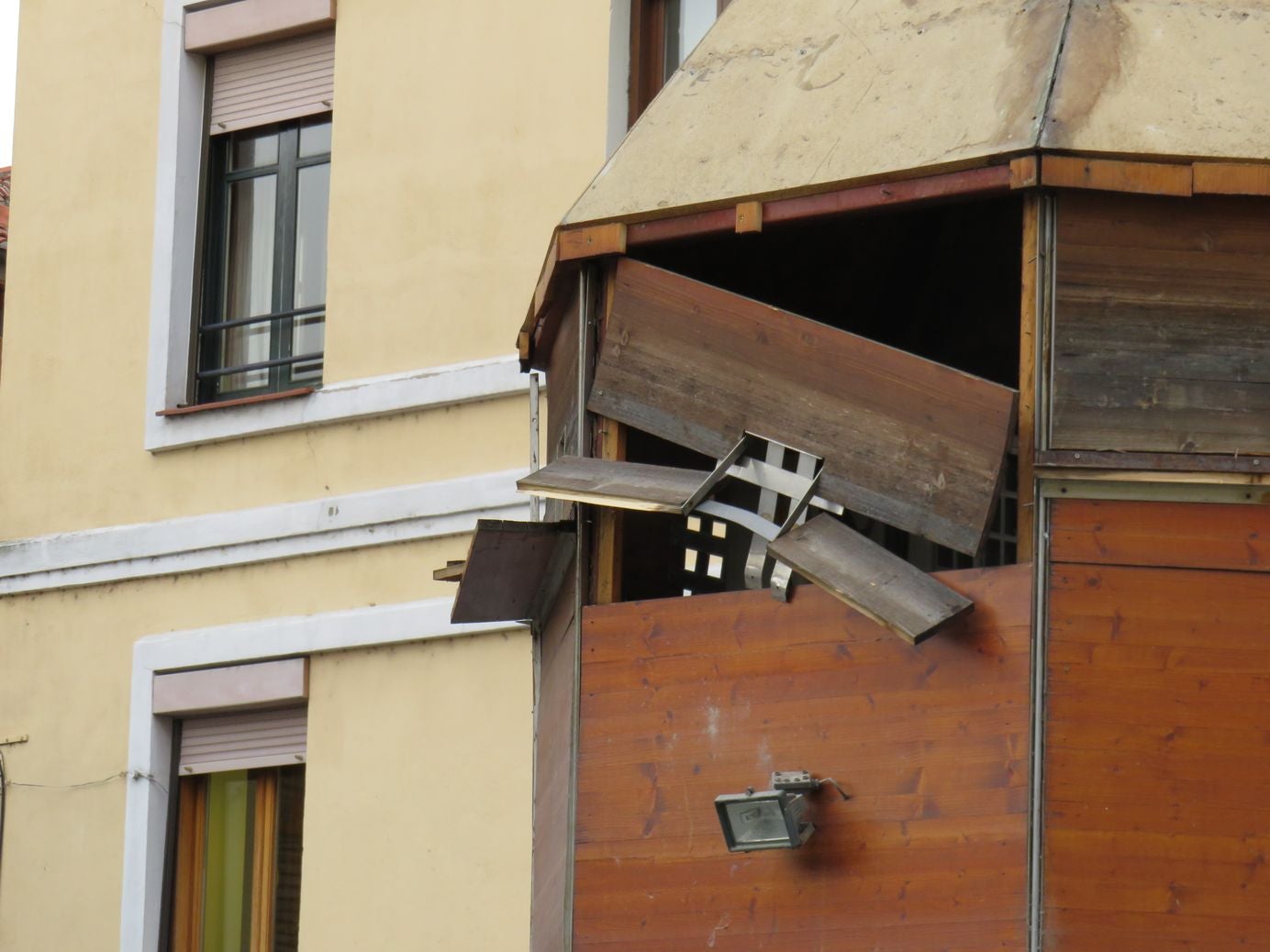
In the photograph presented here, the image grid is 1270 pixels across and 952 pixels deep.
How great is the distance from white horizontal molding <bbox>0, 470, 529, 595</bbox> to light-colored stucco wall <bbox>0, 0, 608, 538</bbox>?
0.29 ft

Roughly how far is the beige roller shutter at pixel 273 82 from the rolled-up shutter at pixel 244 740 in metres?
2.97

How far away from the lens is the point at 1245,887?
26.0 feet

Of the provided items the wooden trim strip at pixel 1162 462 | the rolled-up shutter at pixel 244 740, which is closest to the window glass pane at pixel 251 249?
the rolled-up shutter at pixel 244 740

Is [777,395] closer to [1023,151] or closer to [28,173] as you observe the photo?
[1023,151]

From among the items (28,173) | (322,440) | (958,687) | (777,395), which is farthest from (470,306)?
(958,687)

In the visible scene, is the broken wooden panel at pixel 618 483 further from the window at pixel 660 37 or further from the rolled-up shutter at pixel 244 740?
the rolled-up shutter at pixel 244 740

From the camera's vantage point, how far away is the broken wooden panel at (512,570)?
9555 mm

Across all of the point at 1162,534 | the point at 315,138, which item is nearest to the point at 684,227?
the point at 1162,534

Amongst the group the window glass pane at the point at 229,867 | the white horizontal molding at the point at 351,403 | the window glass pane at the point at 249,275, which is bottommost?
the window glass pane at the point at 229,867

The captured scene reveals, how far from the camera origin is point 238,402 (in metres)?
13.4

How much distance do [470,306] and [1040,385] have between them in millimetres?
4871

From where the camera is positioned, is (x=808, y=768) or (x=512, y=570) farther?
(x=512, y=570)

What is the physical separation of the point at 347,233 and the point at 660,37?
1799 mm

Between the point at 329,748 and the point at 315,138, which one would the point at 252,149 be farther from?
the point at 329,748
